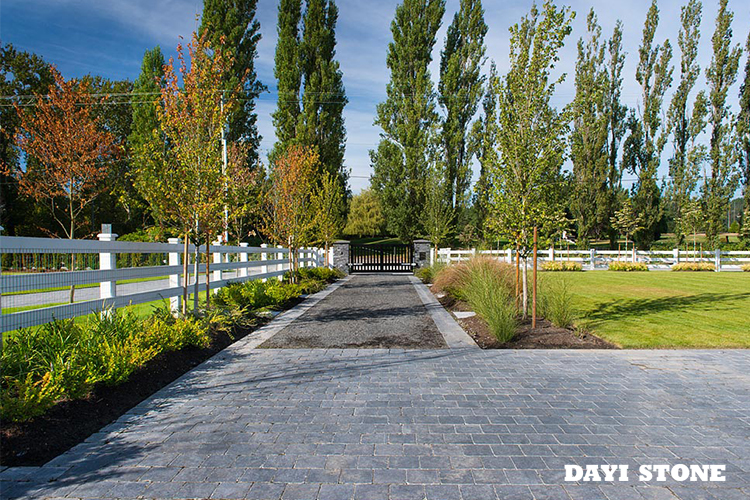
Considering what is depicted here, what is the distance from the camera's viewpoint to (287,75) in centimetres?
2822

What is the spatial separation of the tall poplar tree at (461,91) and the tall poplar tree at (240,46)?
12.3 metres

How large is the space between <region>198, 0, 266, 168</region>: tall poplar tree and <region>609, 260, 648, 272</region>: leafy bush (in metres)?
21.6

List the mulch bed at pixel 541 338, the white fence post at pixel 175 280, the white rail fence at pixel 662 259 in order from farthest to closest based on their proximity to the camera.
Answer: the white rail fence at pixel 662 259, the white fence post at pixel 175 280, the mulch bed at pixel 541 338

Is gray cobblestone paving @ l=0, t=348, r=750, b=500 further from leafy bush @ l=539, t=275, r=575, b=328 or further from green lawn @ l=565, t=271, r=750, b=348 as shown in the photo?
leafy bush @ l=539, t=275, r=575, b=328

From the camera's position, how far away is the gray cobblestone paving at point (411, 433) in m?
2.73

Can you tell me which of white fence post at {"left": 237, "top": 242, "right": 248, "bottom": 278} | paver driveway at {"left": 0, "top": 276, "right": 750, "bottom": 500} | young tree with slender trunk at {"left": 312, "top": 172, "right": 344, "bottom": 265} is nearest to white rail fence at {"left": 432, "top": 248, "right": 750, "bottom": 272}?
young tree with slender trunk at {"left": 312, "top": 172, "right": 344, "bottom": 265}

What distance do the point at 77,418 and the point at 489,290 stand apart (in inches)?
233

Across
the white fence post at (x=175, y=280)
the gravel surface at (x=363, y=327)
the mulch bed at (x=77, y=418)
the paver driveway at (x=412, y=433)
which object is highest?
the white fence post at (x=175, y=280)

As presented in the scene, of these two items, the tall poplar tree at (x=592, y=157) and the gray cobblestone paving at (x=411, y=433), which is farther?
the tall poplar tree at (x=592, y=157)

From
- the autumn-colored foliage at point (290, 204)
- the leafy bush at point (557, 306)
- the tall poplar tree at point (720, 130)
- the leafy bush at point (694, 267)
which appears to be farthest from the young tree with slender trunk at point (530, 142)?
the tall poplar tree at point (720, 130)

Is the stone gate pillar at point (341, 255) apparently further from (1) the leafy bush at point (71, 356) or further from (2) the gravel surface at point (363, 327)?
(1) the leafy bush at point (71, 356)

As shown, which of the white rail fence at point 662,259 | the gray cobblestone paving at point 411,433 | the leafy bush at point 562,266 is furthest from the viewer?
the white rail fence at point 662,259

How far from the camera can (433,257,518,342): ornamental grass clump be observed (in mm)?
6871

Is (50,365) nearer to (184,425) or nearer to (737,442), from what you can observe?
(184,425)
